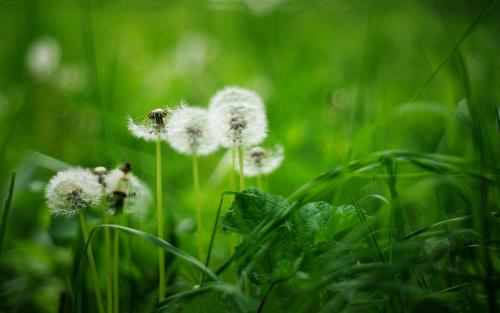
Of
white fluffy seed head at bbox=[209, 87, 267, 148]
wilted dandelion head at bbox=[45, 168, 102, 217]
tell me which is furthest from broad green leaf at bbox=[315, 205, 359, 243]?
wilted dandelion head at bbox=[45, 168, 102, 217]

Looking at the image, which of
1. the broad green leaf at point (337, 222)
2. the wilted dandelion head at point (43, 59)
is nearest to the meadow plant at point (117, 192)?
the broad green leaf at point (337, 222)

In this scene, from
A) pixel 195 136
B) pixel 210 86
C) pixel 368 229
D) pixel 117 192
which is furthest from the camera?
pixel 210 86

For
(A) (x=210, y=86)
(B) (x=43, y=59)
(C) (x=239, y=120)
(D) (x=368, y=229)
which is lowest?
(D) (x=368, y=229)

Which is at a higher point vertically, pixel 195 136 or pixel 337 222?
pixel 195 136

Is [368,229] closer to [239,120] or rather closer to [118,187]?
[239,120]

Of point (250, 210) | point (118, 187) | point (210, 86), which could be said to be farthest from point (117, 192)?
point (210, 86)

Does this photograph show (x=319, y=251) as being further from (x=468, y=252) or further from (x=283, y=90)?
(x=283, y=90)
